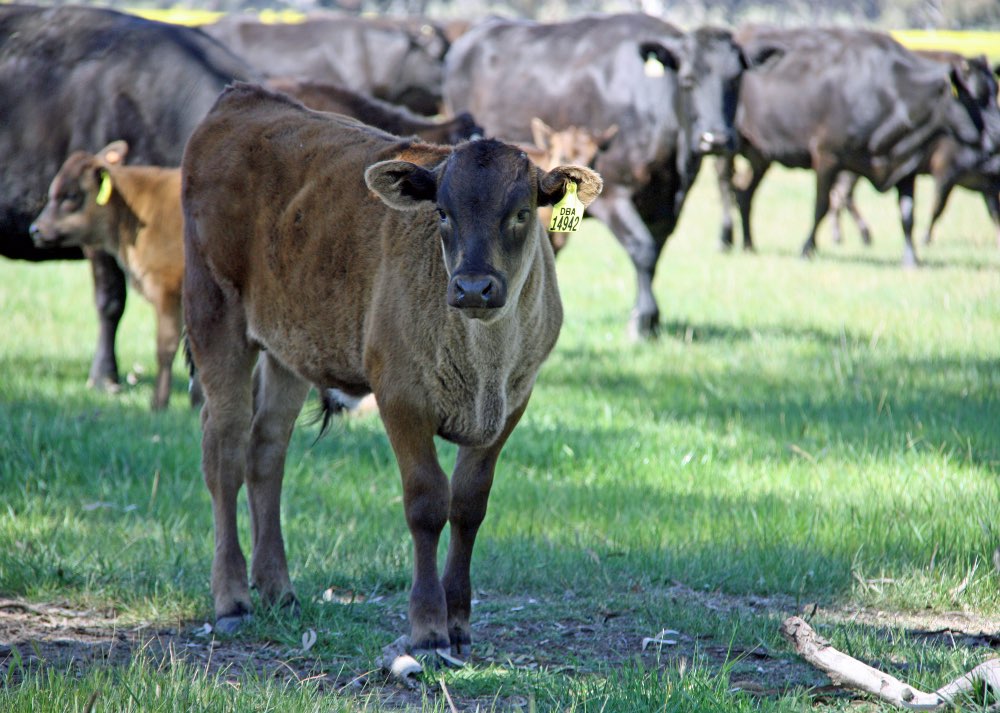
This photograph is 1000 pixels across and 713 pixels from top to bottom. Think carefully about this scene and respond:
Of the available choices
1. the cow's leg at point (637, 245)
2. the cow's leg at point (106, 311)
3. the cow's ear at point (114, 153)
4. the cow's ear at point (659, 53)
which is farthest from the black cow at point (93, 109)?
the cow's ear at point (659, 53)

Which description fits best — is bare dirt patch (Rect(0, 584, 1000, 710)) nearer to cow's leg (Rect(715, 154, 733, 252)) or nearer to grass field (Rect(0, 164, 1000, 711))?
grass field (Rect(0, 164, 1000, 711))

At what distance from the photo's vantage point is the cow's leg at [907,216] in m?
16.3

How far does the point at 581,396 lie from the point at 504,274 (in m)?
4.98

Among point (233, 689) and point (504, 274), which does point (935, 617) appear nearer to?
point (504, 274)

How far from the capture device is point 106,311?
9.84 metres

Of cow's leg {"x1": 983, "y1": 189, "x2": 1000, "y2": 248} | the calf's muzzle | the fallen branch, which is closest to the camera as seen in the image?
the fallen branch

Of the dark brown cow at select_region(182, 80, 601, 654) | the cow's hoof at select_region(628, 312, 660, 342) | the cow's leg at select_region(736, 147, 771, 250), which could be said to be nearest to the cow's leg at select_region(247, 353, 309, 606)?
the dark brown cow at select_region(182, 80, 601, 654)

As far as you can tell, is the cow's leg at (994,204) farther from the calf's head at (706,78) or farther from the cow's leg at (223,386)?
the cow's leg at (223,386)

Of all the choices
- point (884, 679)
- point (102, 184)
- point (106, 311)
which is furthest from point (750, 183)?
point (884, 679)

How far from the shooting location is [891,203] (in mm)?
25281

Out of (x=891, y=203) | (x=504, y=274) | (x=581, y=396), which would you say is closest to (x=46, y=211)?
(x=581, y=396)

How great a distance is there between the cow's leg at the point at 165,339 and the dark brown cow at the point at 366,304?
326cm

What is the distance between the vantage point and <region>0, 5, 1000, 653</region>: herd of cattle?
4496 mm

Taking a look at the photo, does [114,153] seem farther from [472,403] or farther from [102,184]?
[472,403]
